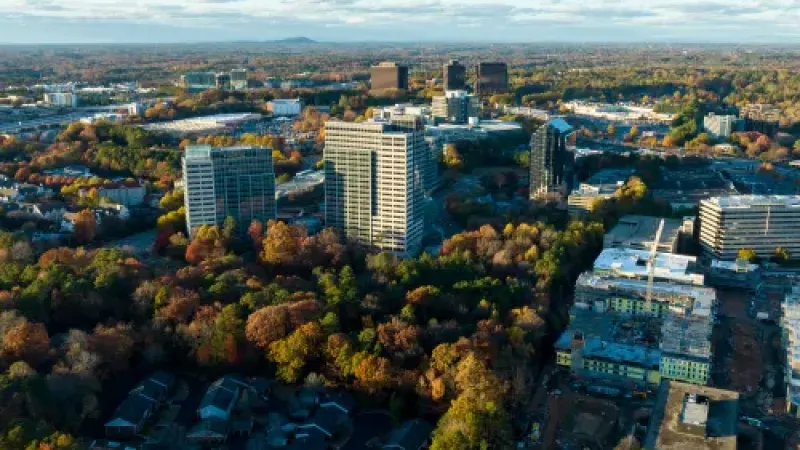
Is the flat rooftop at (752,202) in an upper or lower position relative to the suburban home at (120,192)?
upper

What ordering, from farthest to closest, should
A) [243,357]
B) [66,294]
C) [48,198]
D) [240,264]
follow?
[48,198] < [240,264] < [66,294] < [243,357]

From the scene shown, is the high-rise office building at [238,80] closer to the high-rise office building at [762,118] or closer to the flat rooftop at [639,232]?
the high-rise office building at [762,118]

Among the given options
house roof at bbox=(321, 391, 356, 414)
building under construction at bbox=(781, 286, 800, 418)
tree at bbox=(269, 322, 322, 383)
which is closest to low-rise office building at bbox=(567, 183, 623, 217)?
building under construction at bbox=(781, 286, 800, 418)

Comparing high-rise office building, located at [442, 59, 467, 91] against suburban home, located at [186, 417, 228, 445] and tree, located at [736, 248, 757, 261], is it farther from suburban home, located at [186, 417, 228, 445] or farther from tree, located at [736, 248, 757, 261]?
suburban home, located at [186, 417, 228, 445]

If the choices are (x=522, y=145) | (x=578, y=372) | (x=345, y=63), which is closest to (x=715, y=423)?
(x=578, y=372)

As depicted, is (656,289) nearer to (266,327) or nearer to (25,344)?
(266,327)

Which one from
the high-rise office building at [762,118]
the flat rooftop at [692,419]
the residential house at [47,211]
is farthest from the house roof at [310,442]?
the high-rise office building at [762,118]

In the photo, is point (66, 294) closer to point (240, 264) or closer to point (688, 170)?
point (240, 264)
